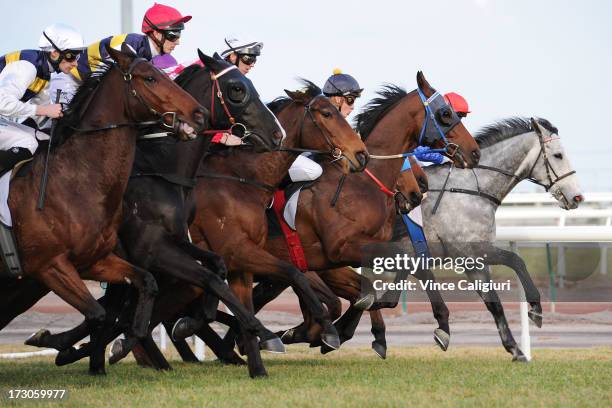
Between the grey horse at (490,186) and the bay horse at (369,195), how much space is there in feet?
2.22

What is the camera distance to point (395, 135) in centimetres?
973

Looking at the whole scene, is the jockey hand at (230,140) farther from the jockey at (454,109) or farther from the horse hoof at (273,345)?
the jockey at (454,109)

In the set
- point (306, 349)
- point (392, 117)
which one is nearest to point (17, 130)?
point (392, 117)

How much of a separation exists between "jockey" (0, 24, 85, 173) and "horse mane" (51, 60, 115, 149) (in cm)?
12

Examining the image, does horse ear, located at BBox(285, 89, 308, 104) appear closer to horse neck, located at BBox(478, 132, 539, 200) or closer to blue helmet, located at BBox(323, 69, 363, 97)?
blue helmet, located at BBox(323, 69, 363, 97)

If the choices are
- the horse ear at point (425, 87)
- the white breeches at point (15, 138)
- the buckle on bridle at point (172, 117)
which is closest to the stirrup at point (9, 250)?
the white breeches at point (15, 138)

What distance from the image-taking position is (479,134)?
11.0 m

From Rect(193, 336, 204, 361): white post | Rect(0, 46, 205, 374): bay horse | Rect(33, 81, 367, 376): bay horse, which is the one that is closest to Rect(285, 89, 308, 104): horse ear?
Rect(33, 81, 367, 376): bay horse

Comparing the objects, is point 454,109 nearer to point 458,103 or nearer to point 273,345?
point 458,103

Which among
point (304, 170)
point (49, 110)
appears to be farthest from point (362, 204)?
point (49, 110)

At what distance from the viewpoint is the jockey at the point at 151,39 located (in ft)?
26.9

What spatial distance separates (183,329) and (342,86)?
274 centimetres

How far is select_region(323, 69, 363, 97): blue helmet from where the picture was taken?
32.5 ft

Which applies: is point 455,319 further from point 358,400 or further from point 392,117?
point 358,400
